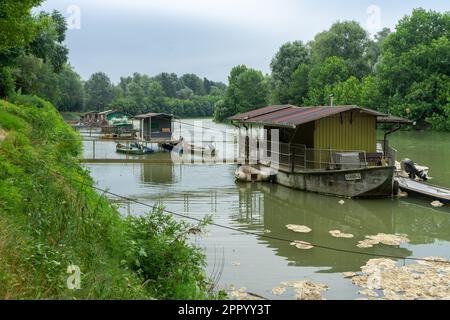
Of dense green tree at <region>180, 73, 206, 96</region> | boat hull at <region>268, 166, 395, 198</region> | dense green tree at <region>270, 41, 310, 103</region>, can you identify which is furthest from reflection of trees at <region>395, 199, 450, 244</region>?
dense green tree at <region>180, 73, 206, 96</region>

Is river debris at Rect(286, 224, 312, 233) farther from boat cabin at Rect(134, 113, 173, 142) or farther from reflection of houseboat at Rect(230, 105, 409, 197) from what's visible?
boat cabin at Rect(134, 113, 173, 142)

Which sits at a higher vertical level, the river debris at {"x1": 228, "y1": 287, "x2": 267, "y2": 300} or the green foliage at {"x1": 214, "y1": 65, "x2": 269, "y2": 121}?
the green foliage at {"x1": 214, "y1": 65, "x2": 269, "y2": 121}

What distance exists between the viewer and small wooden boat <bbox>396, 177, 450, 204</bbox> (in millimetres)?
18234

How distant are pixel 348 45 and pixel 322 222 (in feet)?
192

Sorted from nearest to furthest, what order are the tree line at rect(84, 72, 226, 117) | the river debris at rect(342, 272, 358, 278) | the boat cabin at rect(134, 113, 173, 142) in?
the river debris at rect(342, 272, 358, 278)
the boat cabin at rect(134, 113, 173, 142)
the tree line at rect(84, 72, 226, 117)

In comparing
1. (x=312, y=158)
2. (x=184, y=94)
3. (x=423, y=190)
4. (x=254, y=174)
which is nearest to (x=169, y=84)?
(x=184, y=94)

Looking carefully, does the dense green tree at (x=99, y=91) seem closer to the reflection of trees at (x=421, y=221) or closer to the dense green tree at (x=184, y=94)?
the dense green tree at (x=184, y=94)

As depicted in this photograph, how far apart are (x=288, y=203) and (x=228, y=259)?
792 centimetres

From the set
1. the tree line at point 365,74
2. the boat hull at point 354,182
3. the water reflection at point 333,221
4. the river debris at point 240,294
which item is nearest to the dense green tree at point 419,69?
the tree line at point 365,74

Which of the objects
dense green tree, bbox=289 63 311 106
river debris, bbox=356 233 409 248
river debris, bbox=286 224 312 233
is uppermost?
dense green tree, bbox=289 63 311 106

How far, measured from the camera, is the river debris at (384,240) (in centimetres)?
1373

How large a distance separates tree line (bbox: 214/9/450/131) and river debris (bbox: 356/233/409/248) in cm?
2677
